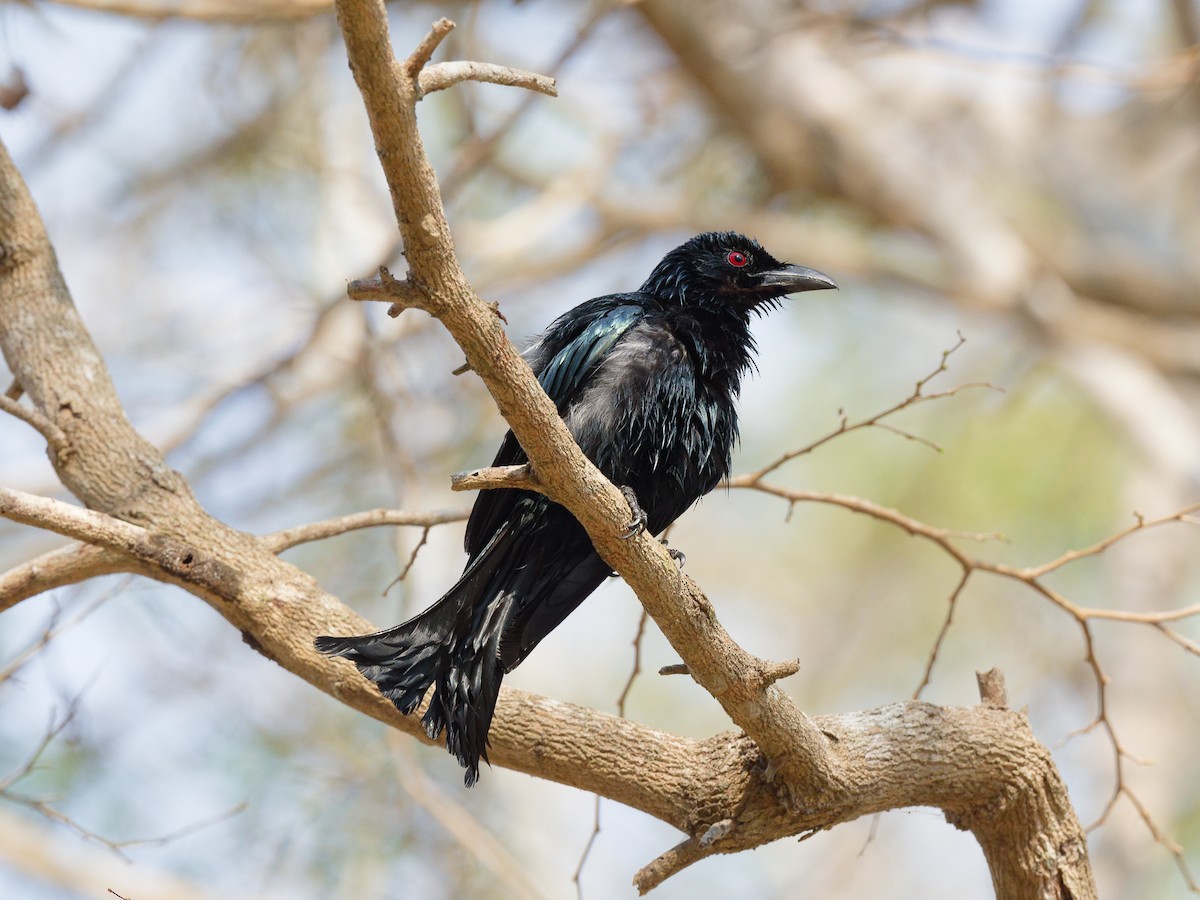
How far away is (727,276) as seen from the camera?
387 cm

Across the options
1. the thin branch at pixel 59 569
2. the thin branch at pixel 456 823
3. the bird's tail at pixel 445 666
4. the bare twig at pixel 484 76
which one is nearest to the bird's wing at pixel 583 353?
the bird's tail at pixel 445 666

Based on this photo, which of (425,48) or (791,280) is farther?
(791,280)

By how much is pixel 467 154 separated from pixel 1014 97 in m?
6.83

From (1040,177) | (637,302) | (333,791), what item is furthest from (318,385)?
(1040,177)

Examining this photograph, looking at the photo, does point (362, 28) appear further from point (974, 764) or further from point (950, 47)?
point (950, 47)

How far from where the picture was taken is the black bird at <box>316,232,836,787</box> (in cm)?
292

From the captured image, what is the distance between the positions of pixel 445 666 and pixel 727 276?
5.34 ft

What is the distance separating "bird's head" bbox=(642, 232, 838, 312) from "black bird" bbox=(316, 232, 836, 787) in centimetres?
2

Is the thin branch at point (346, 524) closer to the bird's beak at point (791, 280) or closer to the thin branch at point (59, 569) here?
the thin branch at point (59, 569)

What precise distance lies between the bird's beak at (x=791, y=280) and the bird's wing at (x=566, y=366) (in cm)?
57

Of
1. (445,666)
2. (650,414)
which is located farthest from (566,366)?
(445,666)

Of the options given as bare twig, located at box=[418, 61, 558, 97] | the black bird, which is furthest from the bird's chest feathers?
bare twig, located at box=[418, 61, 558, 97]

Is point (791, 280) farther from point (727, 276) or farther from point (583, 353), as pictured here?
point (583, 353)

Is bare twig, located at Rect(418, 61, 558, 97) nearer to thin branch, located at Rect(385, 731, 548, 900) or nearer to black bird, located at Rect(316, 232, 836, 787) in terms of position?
black bird, located at Rect(316, 232, 836, 787)
